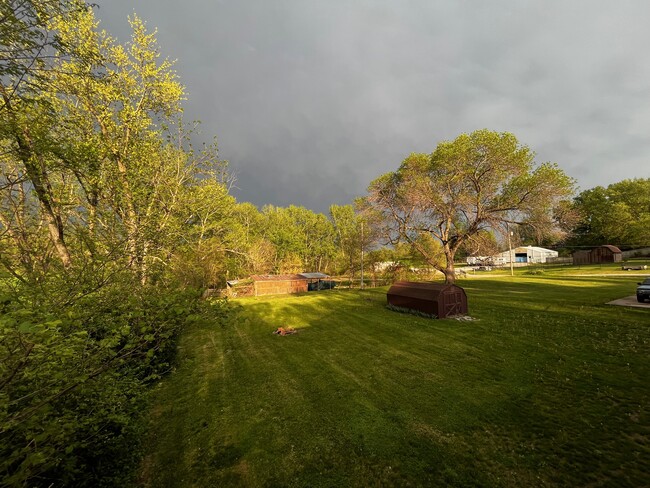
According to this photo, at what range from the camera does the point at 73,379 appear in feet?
13.5

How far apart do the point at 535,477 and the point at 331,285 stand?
1615 inches

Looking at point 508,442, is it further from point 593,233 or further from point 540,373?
point 593,233

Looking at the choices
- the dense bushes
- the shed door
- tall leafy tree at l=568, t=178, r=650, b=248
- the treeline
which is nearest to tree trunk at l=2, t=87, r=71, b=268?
the treeline

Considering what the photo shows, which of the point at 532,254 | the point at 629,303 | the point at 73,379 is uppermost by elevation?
the point at 532,254

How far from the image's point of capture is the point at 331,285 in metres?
46.7

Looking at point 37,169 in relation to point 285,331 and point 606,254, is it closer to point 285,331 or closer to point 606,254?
point 285,331

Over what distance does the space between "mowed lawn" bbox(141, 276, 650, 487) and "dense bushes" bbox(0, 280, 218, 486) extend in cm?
122

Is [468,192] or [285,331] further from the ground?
[468,192]

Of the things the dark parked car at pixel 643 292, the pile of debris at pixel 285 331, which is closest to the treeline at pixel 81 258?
the pile of debris at pixel 285 331

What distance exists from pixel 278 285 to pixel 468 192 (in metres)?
28.8

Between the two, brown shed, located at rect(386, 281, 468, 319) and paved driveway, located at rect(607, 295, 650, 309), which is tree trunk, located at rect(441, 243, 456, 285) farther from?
paved driveway, located at rect(607, 295, 650, 309)

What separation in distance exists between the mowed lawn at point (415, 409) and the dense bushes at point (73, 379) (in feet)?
3.99

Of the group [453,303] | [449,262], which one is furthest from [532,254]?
[453,303]

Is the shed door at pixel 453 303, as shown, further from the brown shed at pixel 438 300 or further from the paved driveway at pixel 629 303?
the paved driveway at pixel 629 303
